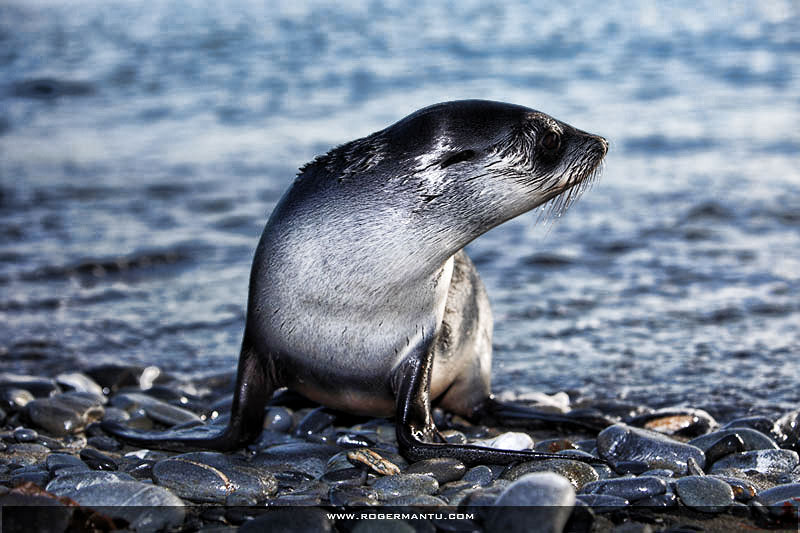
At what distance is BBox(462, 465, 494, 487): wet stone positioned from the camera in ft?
14.1

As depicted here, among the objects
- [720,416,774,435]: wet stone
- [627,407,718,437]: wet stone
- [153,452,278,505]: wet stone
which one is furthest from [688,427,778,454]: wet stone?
[153,452,278,505]: wet stone

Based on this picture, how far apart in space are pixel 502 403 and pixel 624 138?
853cm

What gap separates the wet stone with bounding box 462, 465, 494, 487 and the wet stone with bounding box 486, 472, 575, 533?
0.85 meters

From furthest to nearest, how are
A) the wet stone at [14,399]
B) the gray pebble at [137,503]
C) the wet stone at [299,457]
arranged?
the wet stone at [14,399]
the wet stone at [299,457]
the gray pebble at [137,503]

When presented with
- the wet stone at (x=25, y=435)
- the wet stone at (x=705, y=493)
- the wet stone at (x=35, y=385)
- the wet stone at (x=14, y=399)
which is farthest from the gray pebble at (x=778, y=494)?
the wet stone at (x=35, y=385)

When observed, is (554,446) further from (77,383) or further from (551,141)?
(77,383)

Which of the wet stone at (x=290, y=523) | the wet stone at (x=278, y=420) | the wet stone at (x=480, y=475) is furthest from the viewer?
the wet stone at (x=278, y=420)

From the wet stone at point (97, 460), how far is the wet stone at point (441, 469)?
1.34 m

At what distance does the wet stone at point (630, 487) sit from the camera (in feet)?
12.8

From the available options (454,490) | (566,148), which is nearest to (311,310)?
(454,490)

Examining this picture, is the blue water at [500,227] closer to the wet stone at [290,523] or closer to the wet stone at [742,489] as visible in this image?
the wet stone at [742,489]

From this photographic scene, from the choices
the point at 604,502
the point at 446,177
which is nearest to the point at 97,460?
→ the point at 446,177

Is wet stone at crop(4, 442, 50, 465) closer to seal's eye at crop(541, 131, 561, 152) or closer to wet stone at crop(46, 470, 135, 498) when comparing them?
wet stone at crop(46, 470, 135, 498)

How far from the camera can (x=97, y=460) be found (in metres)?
4.57
